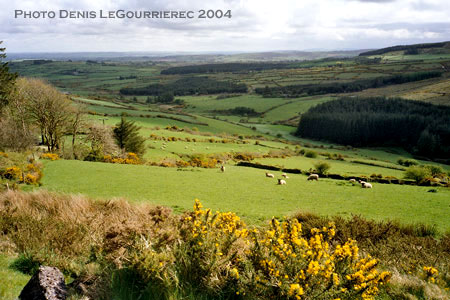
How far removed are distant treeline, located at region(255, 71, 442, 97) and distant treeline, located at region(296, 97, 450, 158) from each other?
4565 centimetres

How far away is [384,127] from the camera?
331ft

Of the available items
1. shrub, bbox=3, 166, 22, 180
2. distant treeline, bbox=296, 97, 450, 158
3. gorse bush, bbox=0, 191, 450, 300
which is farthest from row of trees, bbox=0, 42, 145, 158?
distant treeline, bbox=296, 97, 450, 158

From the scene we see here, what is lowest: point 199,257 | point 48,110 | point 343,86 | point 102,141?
point 102,141

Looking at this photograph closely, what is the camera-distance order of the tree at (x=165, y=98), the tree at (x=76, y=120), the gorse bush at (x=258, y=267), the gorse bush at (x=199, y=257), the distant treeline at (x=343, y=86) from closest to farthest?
the gorse bush at (x=258, y=267) < the gorse bush at (x=199, y=257) < the tree at (x=76, y=120) < the tree at (x=165, y=98) < the distant treeline at (x=343, y=86)

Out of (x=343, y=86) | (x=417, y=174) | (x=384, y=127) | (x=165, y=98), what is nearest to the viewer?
(x=417, y=174)

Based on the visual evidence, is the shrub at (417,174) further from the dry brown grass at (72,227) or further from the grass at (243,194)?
the dry brown grass at (72,227)

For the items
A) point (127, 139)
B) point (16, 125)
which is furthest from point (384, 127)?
point (16, 125)

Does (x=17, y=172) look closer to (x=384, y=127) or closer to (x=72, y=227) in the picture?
(x=72, y=227)

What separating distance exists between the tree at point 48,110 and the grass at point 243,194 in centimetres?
1416

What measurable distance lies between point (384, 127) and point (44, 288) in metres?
111

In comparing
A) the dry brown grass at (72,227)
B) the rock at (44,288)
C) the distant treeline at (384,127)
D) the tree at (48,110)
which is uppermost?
the tree at (48,110)

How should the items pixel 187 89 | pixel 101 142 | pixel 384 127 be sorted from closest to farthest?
1. pixel 101 142
2. pixel 384 127
3. pixel 187 89

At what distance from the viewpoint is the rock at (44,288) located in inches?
199

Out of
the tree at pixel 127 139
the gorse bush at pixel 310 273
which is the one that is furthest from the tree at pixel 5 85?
the gorse bush at pixel 310 273
